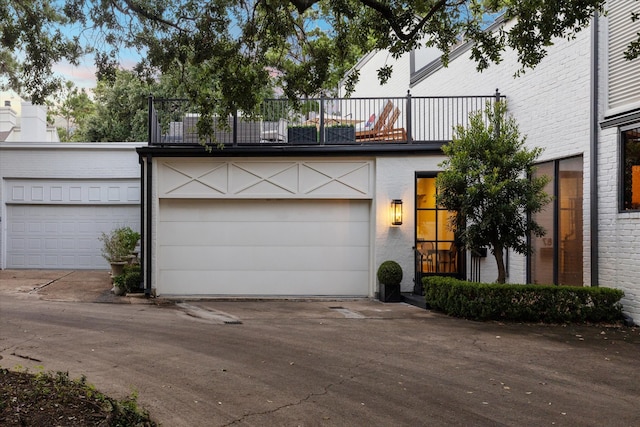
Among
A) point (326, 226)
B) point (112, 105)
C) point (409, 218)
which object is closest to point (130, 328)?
point (326, 226)

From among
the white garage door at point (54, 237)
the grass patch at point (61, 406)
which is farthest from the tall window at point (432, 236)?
the white garage door at point (54, 237)

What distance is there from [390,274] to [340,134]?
3.54m

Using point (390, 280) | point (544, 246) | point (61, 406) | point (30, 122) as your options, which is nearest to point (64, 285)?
point (390, 280)

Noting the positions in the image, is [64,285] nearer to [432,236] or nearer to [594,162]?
[432,236]

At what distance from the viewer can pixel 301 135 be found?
14.3 metres

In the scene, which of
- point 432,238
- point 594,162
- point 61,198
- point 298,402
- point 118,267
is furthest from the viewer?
point 61,198

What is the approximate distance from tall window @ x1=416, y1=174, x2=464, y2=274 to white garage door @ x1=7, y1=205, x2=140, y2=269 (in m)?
9.85

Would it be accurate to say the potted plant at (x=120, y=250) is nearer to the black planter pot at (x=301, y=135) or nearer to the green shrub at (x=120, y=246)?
the green shrub at (x=120, y=246)

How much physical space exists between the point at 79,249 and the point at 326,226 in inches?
344

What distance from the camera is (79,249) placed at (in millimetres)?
18688

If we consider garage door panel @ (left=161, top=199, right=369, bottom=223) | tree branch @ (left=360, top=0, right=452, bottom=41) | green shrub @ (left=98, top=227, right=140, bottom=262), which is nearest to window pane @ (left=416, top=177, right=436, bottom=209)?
garage door panel @ (left=161, top=199, right=369, bottom=223)

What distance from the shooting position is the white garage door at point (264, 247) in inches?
567

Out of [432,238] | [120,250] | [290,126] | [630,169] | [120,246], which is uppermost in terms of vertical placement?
[290,126]

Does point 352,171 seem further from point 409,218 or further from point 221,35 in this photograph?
point 221,35
